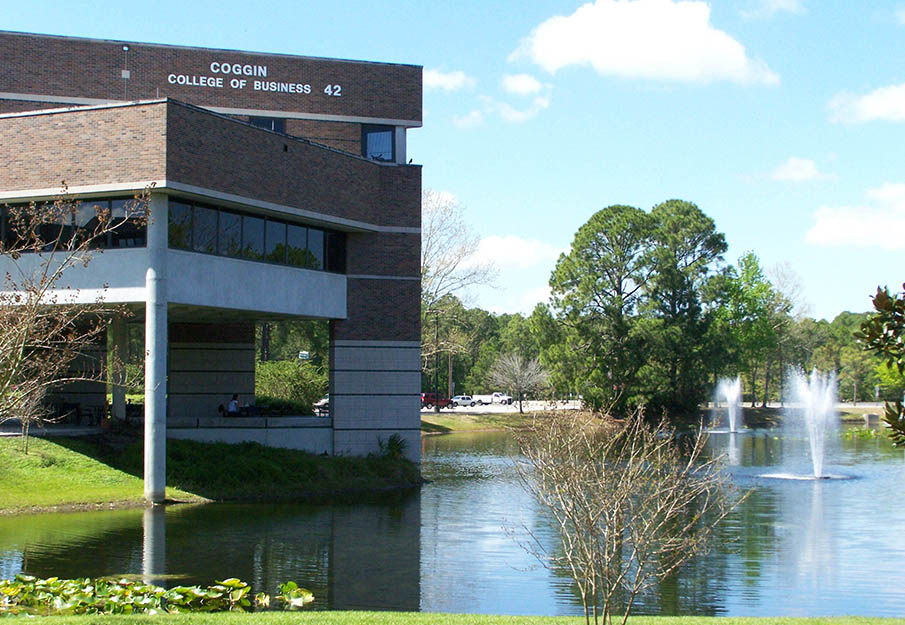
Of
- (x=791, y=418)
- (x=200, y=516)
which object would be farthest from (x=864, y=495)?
(x=791, y=418)

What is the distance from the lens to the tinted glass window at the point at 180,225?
2772cm

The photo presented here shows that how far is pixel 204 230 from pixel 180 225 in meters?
0.95

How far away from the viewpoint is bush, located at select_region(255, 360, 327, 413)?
53.5m

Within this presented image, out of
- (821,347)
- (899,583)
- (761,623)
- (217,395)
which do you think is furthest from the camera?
(821,347)

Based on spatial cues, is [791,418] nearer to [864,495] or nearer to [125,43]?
[864,495]

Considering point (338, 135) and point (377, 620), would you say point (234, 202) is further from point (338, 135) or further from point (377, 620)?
point (377, 620)

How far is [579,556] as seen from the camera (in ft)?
35.9

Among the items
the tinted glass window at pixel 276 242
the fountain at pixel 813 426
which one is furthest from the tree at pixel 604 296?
the tinted glass window at pixel 276 242

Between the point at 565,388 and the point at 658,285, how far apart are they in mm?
9092

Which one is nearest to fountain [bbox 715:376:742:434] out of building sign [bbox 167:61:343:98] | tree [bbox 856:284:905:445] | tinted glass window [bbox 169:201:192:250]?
building sign [bbox 167:61:343:98]

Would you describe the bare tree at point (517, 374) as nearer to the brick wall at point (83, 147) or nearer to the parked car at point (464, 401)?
the parked car at point (464, 401)

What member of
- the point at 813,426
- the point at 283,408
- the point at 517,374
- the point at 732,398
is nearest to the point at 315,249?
the point at 283,408

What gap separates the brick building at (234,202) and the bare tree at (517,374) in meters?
49.6

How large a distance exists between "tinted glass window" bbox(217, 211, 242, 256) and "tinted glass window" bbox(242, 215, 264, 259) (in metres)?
0.22
